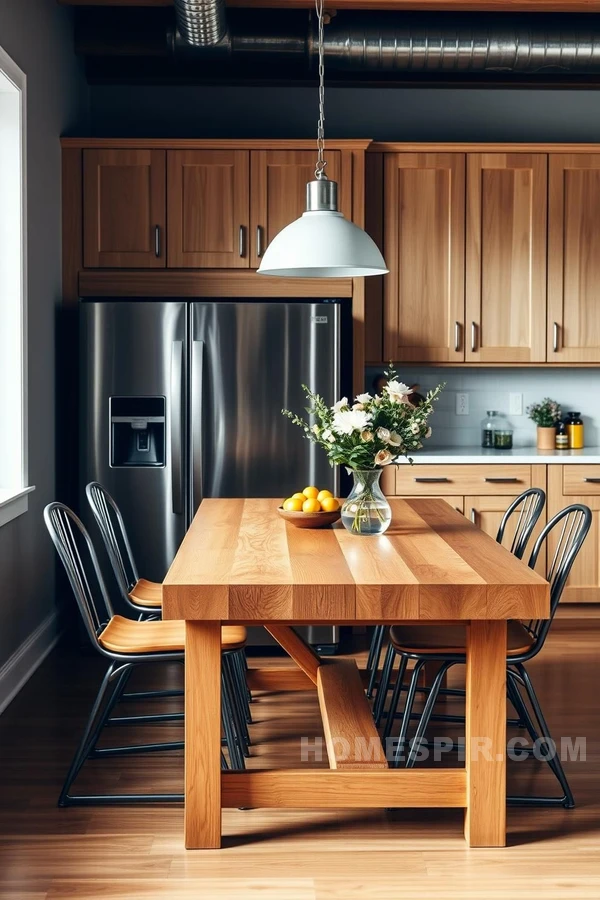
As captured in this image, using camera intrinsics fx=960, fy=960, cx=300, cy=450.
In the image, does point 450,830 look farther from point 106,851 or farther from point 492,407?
point 492,407

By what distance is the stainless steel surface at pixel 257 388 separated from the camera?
4383mm

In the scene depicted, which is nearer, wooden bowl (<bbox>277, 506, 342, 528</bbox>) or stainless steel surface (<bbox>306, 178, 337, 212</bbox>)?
stainless steel surface (<bbox>306, 178, 337, 212</bbox>)

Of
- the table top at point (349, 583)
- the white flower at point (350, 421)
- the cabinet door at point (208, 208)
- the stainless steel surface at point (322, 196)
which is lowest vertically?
the table top at point (349, 583)

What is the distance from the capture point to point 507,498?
4762 mm

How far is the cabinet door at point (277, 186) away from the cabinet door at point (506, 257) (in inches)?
30.1

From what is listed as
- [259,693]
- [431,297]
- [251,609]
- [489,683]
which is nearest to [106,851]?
[251,609]

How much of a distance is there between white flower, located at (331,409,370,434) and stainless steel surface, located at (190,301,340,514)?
158cm

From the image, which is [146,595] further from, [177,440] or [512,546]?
[512,546]

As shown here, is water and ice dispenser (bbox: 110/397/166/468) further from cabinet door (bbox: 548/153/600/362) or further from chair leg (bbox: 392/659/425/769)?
cabinet door (bbox: 548/153/600/362)

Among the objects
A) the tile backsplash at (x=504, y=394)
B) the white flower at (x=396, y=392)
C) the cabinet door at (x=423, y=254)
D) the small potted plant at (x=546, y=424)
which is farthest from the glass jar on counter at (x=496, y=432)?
the white flower at (x=396, y=392)

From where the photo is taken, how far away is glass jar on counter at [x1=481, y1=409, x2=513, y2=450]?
5.24 m

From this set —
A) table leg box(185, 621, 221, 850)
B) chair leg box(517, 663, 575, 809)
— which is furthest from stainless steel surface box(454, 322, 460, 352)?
table leg box(185, 621, 221, 850)

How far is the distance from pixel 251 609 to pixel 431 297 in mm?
2988

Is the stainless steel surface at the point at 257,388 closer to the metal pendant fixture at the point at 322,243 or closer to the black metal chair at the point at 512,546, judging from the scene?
the black metal chair at the point at 512,546
